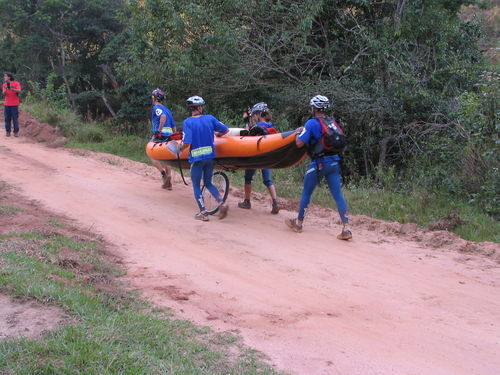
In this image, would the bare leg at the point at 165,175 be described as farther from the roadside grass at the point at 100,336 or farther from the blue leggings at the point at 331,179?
the roadside grass at the point at 100,336

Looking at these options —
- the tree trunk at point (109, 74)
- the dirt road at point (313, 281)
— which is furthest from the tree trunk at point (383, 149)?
the tree trunk at point (109, 74)

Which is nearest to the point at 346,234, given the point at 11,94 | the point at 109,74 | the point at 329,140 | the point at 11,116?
the point at 329,140

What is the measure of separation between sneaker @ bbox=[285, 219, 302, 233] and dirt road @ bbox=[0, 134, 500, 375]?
0.11 m

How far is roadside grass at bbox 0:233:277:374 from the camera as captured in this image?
137 inches

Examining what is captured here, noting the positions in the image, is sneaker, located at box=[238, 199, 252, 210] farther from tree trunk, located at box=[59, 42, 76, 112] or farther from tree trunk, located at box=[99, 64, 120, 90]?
tree trunk, located at box=[59, 42, 76, 112]

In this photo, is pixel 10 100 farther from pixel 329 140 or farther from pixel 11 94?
pixel 329 140

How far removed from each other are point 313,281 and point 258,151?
298 centimetres

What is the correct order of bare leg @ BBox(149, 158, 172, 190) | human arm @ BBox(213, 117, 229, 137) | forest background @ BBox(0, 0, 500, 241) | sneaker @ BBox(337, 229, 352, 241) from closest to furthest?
sneaker @ BBox(337, 229, 352, 241) < human arm @ BBox(213, 117, 229, 137) < bare leg @ BBox(149, 158, 172, 190) < forest background @ BBox(0, 0, 500, 241)

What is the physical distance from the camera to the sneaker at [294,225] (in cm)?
788

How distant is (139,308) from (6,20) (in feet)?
66.9

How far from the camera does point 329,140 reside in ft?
24.0

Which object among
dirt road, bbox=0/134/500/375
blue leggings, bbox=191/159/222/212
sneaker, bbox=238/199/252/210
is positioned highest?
blue leggings, bbox=191/159/222/212

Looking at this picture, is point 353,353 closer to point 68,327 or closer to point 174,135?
point 68,327

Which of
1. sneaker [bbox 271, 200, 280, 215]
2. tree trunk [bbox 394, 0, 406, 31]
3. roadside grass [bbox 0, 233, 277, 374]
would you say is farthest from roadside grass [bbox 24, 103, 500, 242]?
roadside grass [bbox 0, 233, 277, 374]
